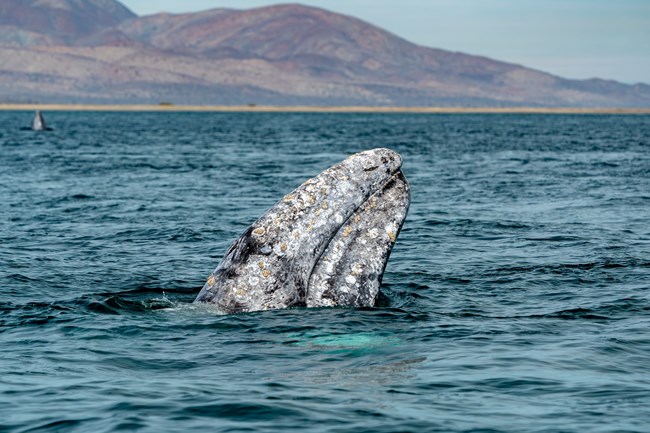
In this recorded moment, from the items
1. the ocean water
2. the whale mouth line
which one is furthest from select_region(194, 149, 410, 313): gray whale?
the ocean water

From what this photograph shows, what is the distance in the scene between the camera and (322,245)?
11.8 metres

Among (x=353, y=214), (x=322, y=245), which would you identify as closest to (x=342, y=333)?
(x=322, y=245)

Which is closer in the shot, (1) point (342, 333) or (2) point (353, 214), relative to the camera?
(1) point (342, 333)

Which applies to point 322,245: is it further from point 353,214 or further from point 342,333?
point 342,333

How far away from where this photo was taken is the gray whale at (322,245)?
1163 centimetres

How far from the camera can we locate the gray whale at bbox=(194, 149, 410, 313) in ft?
38.2

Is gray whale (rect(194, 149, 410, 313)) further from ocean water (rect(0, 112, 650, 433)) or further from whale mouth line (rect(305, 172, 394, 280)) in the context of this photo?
ocean water (rect(0, 112, 650, 433))

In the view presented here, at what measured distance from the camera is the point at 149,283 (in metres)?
15.0

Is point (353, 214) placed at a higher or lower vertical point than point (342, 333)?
higher

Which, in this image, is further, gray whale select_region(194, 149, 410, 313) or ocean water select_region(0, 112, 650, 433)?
gray whale select_region(194, 149, 410, 313)

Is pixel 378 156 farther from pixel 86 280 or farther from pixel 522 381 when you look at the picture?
pixel 86 280

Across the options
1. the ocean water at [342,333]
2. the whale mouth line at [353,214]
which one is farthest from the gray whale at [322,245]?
the ocean water at [342,333]

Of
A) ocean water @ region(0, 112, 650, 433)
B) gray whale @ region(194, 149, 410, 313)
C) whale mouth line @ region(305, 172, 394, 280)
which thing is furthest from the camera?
whale mouth line @ region(305, 172, 394, 280)

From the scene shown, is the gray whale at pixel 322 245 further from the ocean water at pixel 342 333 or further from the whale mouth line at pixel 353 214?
the ocean water at pixel 342 333
